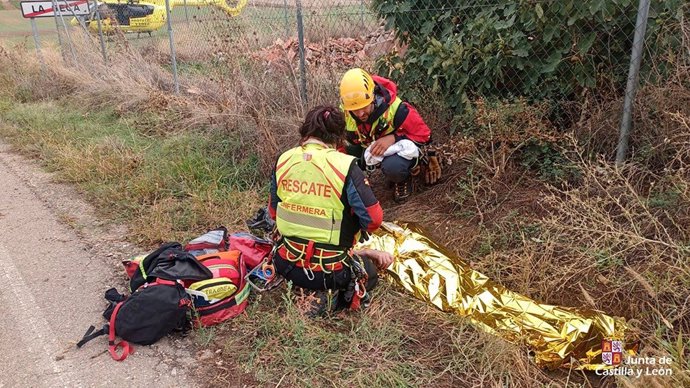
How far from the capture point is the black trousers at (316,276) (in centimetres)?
304

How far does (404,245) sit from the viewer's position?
3.67 meters

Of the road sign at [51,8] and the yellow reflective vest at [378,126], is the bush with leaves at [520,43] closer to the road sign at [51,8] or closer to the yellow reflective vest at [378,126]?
the yellow reflective vest at [378,126]

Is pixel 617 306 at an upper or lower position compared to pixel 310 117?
lower

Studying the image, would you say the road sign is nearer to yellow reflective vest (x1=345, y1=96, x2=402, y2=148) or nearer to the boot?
yellow reflective vest (x1=345, y1=96, x2=402, y2=148)

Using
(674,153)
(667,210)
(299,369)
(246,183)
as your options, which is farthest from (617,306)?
(246,183)

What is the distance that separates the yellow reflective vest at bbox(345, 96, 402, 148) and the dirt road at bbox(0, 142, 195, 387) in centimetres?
209

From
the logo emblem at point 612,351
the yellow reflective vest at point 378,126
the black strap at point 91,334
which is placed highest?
the yellow reflective vest at point 378,126

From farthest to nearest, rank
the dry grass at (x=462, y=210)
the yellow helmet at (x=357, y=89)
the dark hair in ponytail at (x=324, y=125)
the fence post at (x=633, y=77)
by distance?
1. the yellow helmet at (x=357, y=89)
2. the fence post at (x=633, y=77)
3. the dark hair in ponytail at (x=324, y=125)
4. the dry grass at (x=462, y=210)

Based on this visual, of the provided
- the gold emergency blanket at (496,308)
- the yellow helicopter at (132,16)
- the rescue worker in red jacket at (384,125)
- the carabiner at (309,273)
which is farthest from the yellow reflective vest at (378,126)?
the yellow helicopter at (132,16)

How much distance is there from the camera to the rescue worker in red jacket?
393cm

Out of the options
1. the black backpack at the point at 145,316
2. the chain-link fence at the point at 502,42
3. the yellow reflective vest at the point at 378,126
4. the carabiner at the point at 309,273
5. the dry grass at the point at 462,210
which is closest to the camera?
the dry grass at the point at 462,210

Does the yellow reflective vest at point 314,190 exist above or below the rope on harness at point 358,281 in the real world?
above

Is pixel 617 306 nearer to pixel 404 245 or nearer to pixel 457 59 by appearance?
pixel 404 245

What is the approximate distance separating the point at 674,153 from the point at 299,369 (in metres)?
2.89
